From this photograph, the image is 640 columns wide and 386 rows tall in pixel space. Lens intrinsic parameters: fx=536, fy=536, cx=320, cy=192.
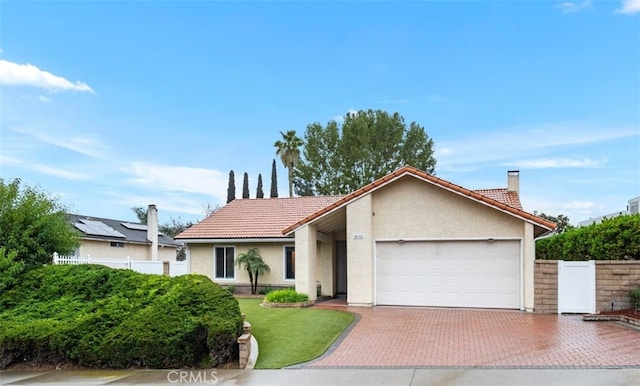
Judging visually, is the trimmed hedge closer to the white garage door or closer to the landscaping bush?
the landscaping bush

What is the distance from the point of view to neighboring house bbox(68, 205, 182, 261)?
1210 inches

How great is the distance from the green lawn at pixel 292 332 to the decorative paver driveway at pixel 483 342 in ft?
1.37

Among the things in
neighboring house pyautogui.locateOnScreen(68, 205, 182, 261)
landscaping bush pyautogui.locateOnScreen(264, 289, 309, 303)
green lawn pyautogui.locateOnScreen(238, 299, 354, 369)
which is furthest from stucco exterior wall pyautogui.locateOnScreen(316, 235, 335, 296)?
neighboring house pyautogui.locateOnScreen(68, 205, 182, 261)

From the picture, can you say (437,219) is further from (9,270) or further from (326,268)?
(9,270)

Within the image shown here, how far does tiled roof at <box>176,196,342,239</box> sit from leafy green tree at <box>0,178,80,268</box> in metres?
8.26

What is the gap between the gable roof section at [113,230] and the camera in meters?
30.6

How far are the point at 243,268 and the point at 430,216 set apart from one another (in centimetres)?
922

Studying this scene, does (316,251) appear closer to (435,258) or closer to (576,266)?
(435,258)

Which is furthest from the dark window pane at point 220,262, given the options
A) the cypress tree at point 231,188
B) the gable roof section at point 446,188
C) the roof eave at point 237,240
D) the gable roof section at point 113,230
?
the cypress tree at point 231,188

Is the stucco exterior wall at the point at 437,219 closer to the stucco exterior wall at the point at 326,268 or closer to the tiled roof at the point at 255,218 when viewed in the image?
the stucco exterior wall at the point at 326,268

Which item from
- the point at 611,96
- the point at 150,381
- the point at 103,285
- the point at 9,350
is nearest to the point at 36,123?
the point at 103,285

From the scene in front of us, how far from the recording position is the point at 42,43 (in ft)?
53.2

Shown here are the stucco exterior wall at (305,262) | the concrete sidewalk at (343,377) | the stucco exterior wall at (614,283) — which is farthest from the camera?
the stucco exterior wall at (305,262)

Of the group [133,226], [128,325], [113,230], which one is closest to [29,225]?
[128,325]
